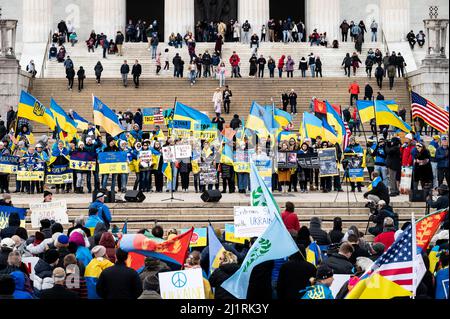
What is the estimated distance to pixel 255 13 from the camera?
57906 millimetres

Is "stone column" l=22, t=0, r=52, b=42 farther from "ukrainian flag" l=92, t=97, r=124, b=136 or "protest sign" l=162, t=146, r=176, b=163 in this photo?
"protest sign" l=162, t=146, r=176, b=163

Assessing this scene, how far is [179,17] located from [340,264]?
1730 inches

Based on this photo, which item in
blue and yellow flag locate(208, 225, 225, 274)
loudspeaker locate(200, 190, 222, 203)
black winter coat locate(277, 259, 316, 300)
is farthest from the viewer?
loudspeaker locate(200, 190, 222, 203)

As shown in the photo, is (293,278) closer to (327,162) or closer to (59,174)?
(327,162)

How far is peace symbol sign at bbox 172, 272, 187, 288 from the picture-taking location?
496 inches

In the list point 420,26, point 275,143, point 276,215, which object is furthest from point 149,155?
point 420,26

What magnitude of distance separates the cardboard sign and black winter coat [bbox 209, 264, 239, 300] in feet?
1.66

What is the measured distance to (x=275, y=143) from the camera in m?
30.3

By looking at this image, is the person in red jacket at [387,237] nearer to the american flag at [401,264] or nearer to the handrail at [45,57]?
the american flag at [401,264]

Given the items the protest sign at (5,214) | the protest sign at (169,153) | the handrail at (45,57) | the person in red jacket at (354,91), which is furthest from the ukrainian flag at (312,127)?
the handrail at (45,57)

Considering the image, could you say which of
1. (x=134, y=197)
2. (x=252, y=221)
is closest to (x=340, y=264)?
(x=252, y=221)

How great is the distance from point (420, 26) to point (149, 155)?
112 feet

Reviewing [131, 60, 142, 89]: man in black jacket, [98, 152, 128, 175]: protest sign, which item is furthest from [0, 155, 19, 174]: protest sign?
[131, 60, 142, 89]: man in black jacket
